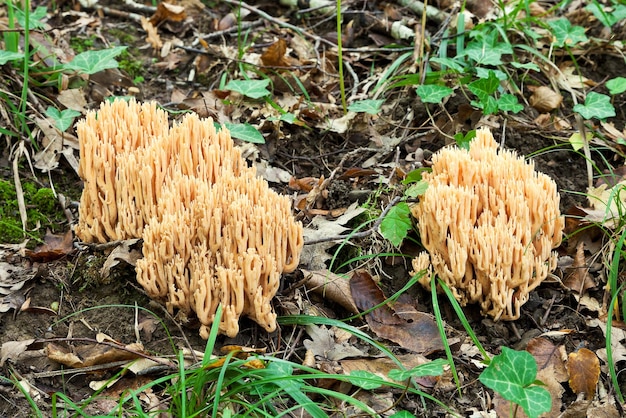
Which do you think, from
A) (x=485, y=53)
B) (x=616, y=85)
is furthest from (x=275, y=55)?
(x=616, y=85)

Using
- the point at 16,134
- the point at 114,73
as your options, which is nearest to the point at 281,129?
the point at 114,73

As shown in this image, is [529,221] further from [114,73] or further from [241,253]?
[114,73]

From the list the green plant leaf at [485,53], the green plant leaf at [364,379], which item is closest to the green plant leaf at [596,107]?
the green plant leaf at [485,53]

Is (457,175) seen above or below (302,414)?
above

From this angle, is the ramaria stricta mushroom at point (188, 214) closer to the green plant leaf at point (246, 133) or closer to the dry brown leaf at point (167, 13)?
the green plant leaf at point (246, 133)

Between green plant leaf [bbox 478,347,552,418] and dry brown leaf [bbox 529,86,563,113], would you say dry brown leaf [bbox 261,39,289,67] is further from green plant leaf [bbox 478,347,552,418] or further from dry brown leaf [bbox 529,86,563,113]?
green plant leaf [bbox 478,347,552,418]

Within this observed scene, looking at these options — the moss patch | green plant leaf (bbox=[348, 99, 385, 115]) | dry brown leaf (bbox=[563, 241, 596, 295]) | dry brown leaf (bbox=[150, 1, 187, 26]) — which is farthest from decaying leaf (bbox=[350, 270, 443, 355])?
dry brown leaf (bbox=[150, 1, 187, 26])
